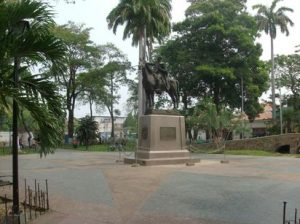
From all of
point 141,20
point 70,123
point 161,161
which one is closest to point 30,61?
point 161,161

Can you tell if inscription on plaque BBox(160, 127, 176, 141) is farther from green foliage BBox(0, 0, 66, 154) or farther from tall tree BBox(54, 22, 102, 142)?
tall tree BBox(54, 22, 102, 142)

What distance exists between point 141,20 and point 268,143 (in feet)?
50.4

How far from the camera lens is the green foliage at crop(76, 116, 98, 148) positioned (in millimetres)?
44188

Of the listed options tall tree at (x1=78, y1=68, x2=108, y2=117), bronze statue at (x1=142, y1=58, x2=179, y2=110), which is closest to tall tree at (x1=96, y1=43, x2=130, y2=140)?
tall tree at (x1=78, y1=68, x2=108, y2=117)

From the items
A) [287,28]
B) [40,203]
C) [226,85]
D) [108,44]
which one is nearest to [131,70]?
[108,44]

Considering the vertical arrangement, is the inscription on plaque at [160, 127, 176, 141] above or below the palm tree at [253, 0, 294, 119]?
below

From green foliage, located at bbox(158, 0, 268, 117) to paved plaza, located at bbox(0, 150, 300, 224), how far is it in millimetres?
27506

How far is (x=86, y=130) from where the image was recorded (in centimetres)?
4409

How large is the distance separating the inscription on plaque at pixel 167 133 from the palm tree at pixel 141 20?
54.6 ft

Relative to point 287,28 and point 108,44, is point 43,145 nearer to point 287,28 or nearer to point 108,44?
point 108,44

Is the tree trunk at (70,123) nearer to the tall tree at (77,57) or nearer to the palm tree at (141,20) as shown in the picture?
the tall tree at (77,57)

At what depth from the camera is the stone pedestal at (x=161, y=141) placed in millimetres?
18969

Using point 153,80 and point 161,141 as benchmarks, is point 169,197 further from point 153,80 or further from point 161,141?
point 153,80

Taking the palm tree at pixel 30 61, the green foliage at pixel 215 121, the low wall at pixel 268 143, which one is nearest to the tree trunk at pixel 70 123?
the green foliage at pixel 215 121
